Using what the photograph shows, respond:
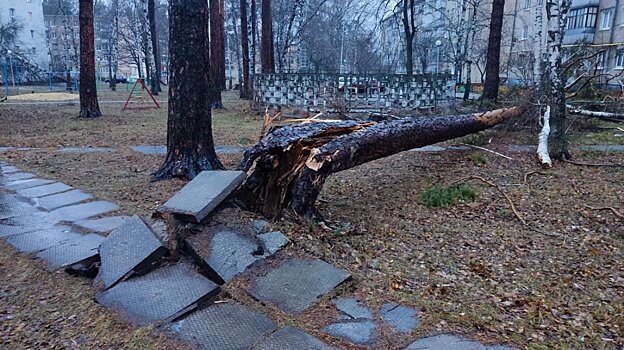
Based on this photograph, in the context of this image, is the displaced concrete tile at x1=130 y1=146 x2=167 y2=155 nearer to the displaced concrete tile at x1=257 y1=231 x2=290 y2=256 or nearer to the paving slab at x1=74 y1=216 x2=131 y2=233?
the paving slab at x1=74 y1=216 x2=131 y2=233

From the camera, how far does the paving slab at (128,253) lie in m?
2.53

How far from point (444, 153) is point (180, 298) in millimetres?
6050

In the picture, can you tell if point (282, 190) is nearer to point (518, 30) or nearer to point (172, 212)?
point (172, 212)

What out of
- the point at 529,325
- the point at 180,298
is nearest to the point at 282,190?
the point at 180,298

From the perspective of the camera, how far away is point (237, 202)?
334 centimetres

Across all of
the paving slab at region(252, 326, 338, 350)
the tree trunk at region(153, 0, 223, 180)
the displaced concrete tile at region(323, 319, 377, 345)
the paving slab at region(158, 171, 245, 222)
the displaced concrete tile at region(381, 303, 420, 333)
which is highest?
the tree trunk at region(153, 0, 223, 180)

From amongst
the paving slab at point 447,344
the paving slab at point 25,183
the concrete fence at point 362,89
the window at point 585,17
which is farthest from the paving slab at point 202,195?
the window at point 585,17

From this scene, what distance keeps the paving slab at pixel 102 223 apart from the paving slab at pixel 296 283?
153cm

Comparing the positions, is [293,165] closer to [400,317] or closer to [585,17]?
[400,317]

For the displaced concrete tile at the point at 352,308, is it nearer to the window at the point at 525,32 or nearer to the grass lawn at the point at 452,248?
the grass lawn at the point at 452,248

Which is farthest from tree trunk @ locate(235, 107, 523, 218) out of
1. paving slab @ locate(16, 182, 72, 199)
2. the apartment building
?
the apartment building

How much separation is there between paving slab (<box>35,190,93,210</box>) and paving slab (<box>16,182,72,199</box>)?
0.13m

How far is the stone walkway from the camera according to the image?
83.0 inches

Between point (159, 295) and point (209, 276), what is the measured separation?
0.37 metres
